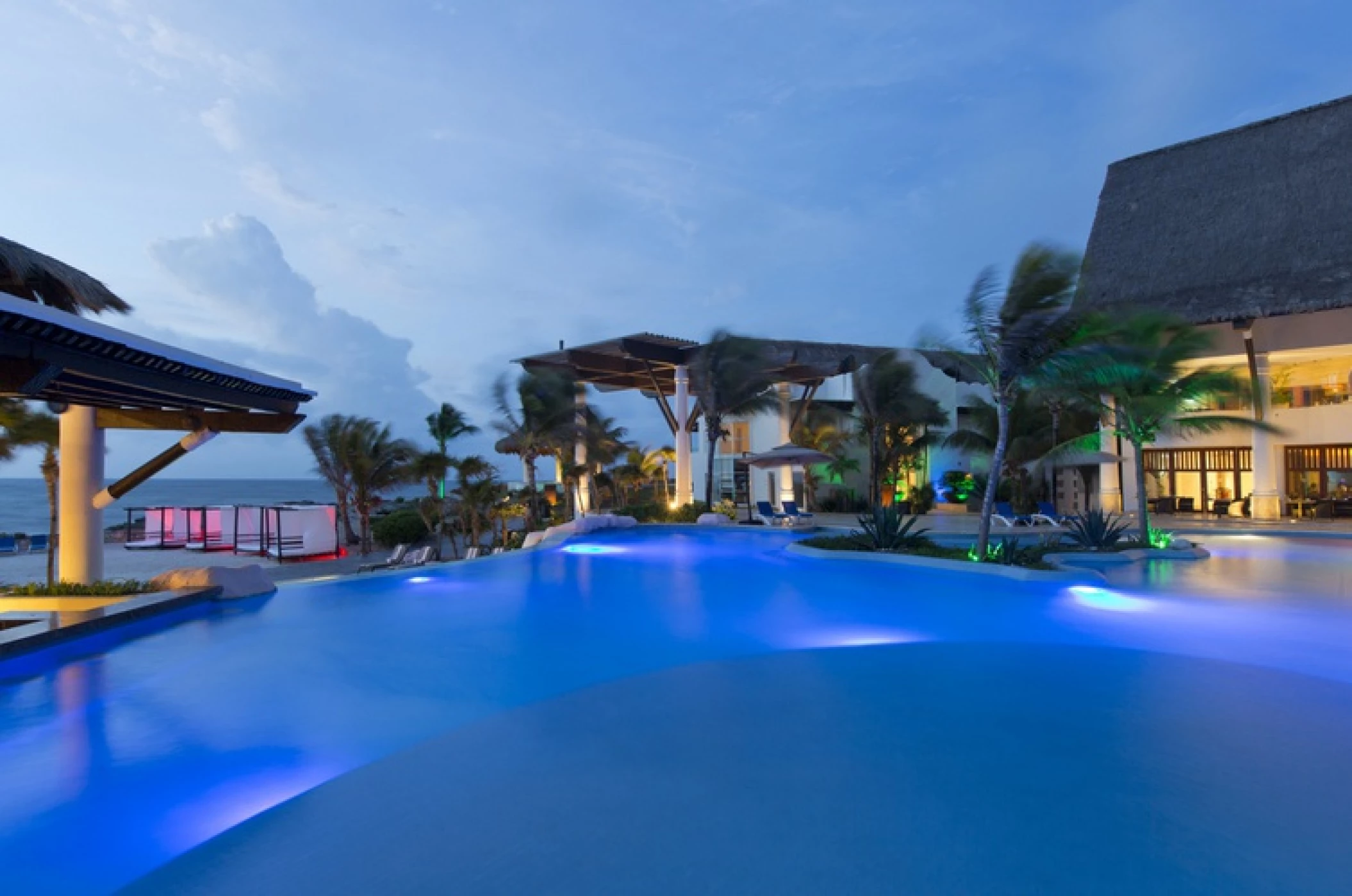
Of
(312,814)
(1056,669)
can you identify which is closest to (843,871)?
(312,814)

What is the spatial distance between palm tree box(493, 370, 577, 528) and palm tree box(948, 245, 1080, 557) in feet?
45.7

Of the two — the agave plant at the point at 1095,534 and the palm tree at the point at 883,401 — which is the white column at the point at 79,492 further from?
the palm tree at the point at 883,401

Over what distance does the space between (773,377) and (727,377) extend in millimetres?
3364

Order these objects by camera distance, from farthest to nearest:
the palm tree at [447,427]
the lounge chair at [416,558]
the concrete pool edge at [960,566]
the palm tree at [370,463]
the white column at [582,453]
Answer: the palm tree at [447,427] → the palm tree at [370,463] → the white column at [582,453] → the lounge chair at [416,558] → the concrete pool edge at [960,566]

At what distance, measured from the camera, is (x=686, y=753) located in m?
4.12

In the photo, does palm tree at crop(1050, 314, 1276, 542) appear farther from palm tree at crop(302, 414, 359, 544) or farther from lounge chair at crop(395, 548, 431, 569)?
palm tree at crop(302, 414, 359, 544)

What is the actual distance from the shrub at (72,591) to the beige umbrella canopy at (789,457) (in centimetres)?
1456

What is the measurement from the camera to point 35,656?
5.89 meters

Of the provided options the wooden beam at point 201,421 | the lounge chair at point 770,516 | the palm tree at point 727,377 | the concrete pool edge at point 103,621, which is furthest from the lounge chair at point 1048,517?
Result: the concrete pool edge at point 103,621

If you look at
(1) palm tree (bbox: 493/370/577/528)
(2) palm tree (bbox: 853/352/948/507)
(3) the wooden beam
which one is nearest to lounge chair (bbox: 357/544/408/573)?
(1) palm tree (bbox: 493/370/577/528)

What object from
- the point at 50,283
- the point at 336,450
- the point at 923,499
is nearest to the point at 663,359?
the point at 923,499

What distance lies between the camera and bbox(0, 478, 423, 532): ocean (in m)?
57.1

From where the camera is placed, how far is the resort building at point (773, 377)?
21.2m

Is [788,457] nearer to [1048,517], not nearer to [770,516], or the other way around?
[770,516]
